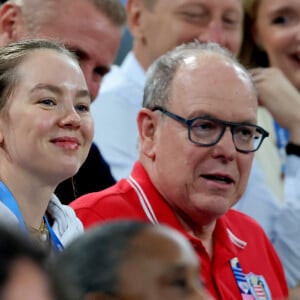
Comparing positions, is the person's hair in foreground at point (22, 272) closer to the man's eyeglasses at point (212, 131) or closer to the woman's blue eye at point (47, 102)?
the woman's blue eye at point (47, 102)

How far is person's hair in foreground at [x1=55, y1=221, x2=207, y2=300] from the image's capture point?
1055 mm

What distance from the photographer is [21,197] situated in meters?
1.91

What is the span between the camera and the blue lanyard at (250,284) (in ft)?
7.57

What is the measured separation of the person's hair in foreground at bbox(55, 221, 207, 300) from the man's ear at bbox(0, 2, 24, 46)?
175 cm

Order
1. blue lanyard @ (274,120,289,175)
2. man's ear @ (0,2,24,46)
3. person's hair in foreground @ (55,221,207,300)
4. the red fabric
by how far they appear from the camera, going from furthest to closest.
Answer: blue lanyard @ (274,120,289,175) < man's ear @ (0,2,24,46) < the red fabric < person's hair in foreground @ (55,221,207,300)

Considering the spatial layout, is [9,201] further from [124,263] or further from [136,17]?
[136,17]

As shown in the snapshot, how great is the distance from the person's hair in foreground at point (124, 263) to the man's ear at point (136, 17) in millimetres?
2338

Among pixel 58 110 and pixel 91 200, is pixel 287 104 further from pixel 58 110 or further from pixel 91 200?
pixel 58 110

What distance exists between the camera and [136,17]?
3.42 m

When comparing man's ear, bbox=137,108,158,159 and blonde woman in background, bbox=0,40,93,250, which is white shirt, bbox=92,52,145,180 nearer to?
man's ear, bbox=137,108,158,159

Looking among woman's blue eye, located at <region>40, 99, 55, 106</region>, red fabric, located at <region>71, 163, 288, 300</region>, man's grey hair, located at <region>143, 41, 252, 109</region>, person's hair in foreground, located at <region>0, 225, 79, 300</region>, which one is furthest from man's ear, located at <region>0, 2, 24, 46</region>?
person's hair in foreground, located at <region>0, 225, 79, 300</region>

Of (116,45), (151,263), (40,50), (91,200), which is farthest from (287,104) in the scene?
(151,263)

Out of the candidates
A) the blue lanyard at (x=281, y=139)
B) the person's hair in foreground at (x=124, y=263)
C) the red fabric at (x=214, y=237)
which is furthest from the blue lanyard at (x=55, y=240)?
the blue lanyard at (x=281, y=139)

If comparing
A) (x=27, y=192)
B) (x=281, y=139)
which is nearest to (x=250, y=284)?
(x=27, y=192)
